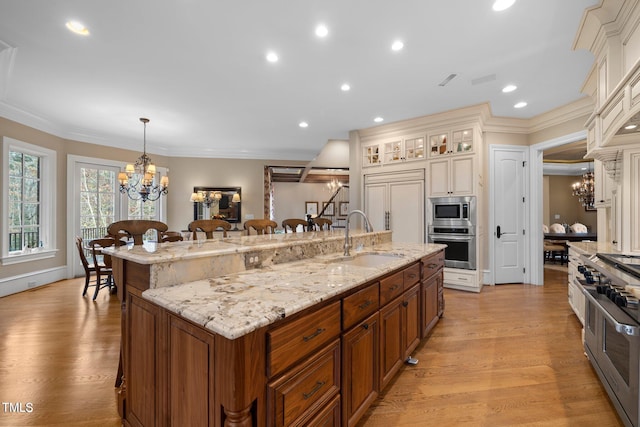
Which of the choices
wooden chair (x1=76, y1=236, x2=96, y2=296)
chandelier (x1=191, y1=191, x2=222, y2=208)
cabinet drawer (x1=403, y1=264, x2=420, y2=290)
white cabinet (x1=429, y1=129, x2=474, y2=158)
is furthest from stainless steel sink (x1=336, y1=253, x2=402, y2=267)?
chandelier (x1=191, y1=191, x2=222, y2=208)

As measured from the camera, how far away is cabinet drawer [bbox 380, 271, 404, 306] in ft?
5.69

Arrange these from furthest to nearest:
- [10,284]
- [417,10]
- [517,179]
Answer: [517,179] < [10,284] < [417,10]

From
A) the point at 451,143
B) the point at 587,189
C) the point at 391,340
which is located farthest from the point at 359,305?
the point at 587,189

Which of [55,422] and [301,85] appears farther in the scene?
[301,85]

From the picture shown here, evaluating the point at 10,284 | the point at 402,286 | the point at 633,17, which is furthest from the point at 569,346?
the point at 10,284

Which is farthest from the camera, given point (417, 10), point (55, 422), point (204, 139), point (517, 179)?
point (204, 139)

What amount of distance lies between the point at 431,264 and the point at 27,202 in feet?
20.3

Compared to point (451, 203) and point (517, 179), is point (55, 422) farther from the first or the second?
point (517, 179)

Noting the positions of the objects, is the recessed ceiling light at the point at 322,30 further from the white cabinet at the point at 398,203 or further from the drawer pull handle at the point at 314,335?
the white cabinet at the point at 398,203

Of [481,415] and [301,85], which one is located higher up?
[301,85]

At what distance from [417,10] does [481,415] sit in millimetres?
2881

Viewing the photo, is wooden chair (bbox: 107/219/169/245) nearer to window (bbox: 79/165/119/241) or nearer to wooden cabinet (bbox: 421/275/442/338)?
wooden cabinet (bbox: 421/275/442/338)

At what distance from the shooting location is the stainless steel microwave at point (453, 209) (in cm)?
419

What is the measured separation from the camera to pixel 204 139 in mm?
6043
